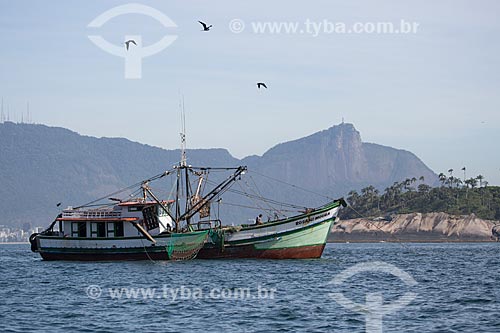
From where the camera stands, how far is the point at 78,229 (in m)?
70.8

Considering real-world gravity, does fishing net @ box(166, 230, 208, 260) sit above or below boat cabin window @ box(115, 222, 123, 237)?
below

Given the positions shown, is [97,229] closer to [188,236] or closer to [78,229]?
[78,229]

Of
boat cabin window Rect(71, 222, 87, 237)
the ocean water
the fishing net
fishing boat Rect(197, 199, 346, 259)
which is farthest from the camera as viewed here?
boat cabin window Rect(71, 222, 87, 237)

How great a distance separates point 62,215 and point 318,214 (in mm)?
21075

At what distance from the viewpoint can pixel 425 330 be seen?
107 feet

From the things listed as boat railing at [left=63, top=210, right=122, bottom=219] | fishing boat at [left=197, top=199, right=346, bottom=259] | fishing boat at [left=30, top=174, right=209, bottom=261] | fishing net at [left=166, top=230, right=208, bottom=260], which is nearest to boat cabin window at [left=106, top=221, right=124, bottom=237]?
fishing boat at [left=30, top=174, right=209, bottom=261]

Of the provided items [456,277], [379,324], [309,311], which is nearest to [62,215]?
[456,277]

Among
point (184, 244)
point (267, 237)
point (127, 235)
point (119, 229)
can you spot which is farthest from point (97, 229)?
point (267, 237)

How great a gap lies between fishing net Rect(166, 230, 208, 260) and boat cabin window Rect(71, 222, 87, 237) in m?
7.55

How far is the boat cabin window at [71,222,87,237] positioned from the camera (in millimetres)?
70438

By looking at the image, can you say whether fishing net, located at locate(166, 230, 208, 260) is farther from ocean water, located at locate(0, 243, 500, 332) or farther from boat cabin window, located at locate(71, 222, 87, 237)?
boat cabin window, located at locate(71, 222, 87, 237)

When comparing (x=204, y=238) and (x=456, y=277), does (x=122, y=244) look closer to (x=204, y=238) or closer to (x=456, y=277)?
(x=204, y=238)

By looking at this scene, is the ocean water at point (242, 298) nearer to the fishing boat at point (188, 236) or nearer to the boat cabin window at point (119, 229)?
the fishing boat at point (188, 236)

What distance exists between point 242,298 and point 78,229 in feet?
104
